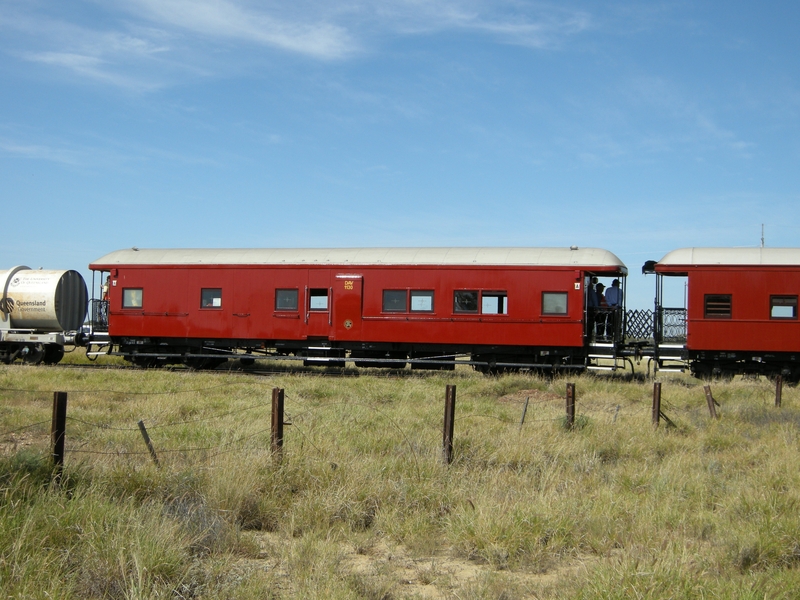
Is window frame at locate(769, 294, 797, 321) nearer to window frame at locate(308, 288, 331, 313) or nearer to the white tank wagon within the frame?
window frame at locate(308, 288, 331, 313)

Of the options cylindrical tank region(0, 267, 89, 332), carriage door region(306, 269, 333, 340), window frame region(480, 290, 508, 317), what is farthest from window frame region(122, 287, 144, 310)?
window frame region(480, 290, 508, 317)

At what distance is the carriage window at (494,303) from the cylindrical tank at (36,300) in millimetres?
13409

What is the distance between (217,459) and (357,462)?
5.07ft

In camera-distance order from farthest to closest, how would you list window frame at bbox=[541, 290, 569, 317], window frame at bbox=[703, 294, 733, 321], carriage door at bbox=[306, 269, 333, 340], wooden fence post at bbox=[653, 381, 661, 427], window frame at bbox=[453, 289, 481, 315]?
carriage door at bbox=[306, 269, 333, 340]
window frame at bbox=[453, 289, 481, 315]
window frame at bbox=[541, 290, 569, 317]
window frame at bbox=[703, 294, 733, 321]
wooden fence post at bbox=[653, 381, 661, 427]

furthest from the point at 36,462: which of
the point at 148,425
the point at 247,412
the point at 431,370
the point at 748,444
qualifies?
the point at 431,370

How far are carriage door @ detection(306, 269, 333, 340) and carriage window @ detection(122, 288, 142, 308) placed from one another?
5.33 meters

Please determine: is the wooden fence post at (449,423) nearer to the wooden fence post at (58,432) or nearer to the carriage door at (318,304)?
the wooden fence post at (58,432)

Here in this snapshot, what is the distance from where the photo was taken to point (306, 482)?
322 inches

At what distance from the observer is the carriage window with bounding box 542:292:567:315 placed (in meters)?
20.3

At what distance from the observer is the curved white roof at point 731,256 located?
1981 cm

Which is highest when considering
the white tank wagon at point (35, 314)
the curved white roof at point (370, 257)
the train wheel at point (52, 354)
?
the curved white roof at point (370, 257)

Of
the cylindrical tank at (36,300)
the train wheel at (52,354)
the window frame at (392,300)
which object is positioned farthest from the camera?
the train wheel at (52,354)

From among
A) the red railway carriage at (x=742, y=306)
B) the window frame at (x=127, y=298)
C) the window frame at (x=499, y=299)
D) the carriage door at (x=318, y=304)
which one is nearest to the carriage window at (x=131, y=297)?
the window frame at (x=127, y=298)

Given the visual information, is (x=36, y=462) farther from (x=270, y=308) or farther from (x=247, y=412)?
(x=270, y=308)
